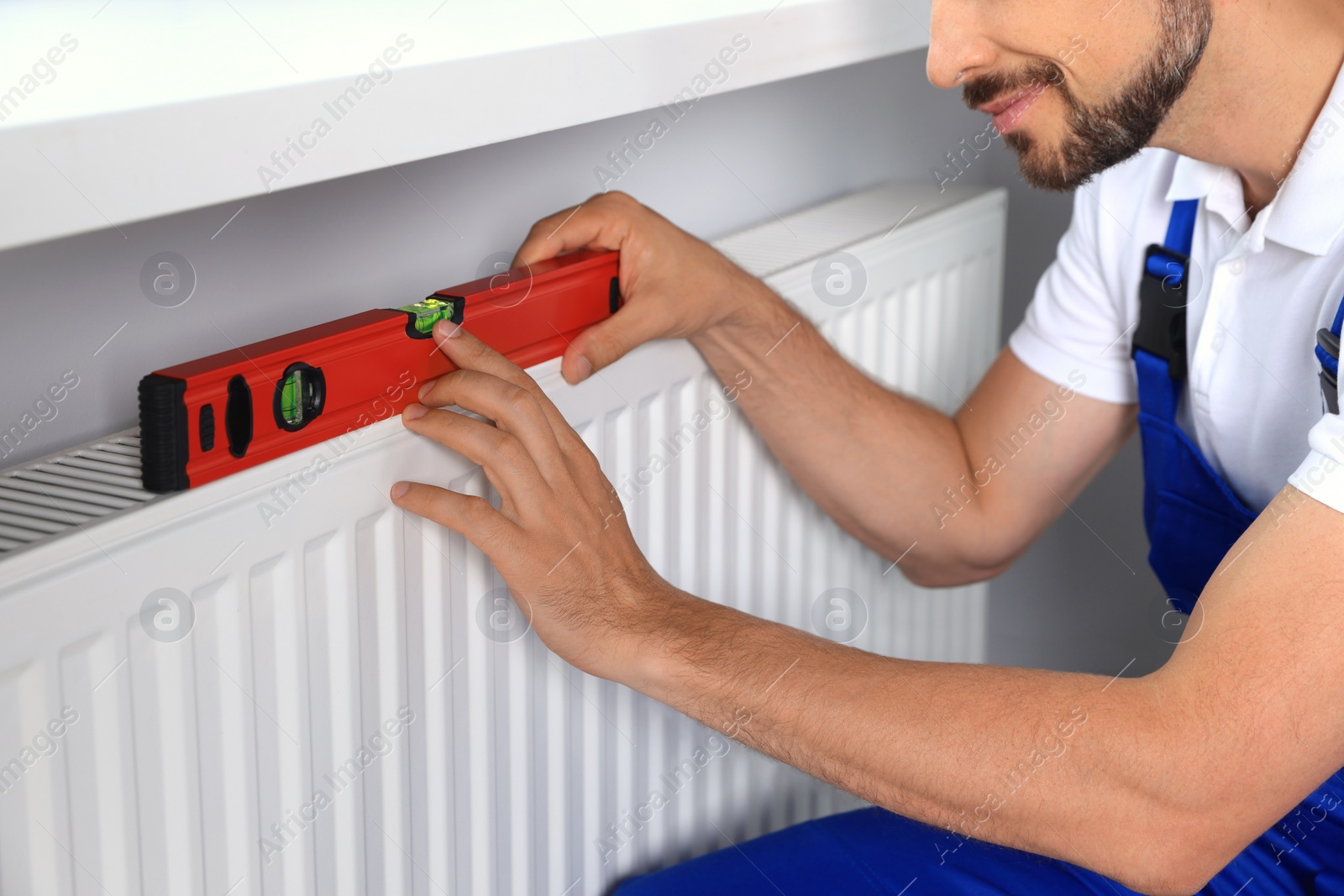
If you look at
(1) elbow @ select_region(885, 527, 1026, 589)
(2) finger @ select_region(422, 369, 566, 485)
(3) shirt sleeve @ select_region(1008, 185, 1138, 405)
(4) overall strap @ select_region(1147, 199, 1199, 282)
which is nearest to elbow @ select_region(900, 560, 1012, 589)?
(1) elbow @ select_region(885, 527, 1026, 589)

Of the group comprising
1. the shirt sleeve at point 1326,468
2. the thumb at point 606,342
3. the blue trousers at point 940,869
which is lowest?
the blue trousers at point 940,869

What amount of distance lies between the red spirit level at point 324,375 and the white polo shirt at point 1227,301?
437 millimetres

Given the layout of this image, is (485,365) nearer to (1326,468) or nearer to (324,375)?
(324,375)

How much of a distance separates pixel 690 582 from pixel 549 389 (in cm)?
24

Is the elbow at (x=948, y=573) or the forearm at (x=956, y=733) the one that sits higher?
the elbow at (x=948, y=573)

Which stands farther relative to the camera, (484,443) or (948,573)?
(948,573)

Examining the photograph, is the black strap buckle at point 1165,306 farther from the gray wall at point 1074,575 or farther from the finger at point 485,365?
the finger at point 485,365

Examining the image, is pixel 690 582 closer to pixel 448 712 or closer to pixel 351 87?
pixel 448 712

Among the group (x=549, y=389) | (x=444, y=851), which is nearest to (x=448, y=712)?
(x=444, y=851)

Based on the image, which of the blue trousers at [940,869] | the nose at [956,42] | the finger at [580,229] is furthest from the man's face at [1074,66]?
the blue trousers at [940,869]

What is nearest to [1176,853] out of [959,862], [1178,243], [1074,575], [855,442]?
[959,862]

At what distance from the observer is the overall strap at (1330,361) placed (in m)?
0.80

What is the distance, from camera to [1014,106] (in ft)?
2.86

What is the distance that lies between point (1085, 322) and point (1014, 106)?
26 cm
